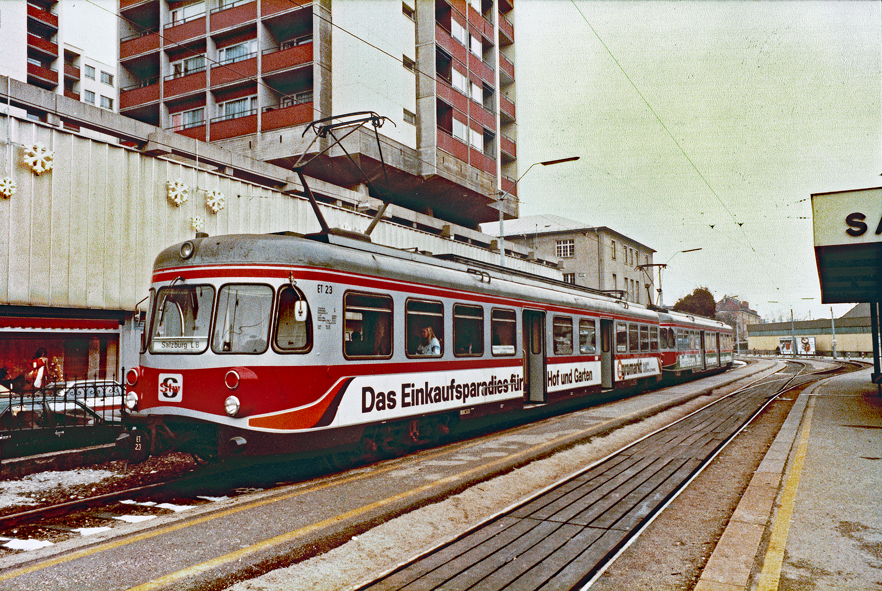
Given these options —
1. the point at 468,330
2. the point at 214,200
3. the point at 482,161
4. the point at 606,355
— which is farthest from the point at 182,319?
the point at 482,161

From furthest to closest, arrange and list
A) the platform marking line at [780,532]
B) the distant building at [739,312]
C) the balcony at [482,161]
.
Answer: the distant building at [739,312] < the balcony at [482,161] < the platform marking line at [780,532]

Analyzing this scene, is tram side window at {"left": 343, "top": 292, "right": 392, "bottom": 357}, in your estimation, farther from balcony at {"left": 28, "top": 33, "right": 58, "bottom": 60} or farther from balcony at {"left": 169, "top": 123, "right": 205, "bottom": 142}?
balcony at {"left": 28, "top": 33, "right": 58, "bottom": 60}

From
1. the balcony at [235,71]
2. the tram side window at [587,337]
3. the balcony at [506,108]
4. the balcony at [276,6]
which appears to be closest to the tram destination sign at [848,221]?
the tram side window at [587,337]

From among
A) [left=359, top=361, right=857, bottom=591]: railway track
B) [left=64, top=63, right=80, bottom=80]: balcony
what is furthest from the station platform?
[left=64, top=63, right=80, bottom=80]: balcony

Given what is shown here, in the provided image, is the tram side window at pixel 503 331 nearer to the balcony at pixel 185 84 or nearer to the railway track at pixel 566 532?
the railway track at pixel 566 532

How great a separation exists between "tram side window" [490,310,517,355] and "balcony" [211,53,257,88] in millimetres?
20869

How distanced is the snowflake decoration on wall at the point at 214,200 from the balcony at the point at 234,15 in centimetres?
1551

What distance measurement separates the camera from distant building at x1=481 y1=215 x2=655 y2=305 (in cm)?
5909

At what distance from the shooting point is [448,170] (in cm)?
3011

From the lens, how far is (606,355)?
17.1m

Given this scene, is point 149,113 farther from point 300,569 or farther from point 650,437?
point 300,569

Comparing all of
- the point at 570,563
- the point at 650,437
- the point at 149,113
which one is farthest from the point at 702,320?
the point at 149,113

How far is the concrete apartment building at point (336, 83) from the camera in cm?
2573

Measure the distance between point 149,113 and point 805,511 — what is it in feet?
114
